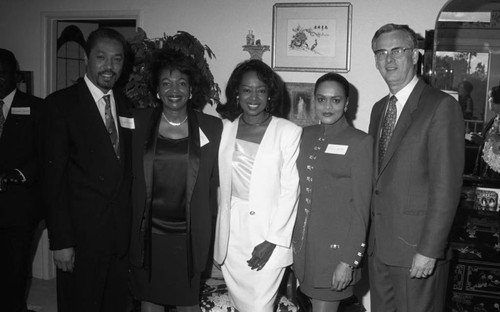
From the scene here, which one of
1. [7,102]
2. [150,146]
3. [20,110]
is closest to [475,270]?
[150,146]

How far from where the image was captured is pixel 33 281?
417 centimetres

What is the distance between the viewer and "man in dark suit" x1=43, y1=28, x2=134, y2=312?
229 centimetres

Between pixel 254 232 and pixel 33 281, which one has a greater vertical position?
pixel 254 232

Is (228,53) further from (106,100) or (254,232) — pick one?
(254,232)

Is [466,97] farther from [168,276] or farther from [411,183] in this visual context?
[168,276]

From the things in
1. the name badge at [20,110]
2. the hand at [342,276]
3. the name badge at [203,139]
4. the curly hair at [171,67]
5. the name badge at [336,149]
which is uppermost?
the curly hair at [171,67]

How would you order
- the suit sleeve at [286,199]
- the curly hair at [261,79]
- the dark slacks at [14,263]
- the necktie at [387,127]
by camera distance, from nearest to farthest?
the necktie at [387,127] → the suit sleeve at [286,199] → the curly hair at [261,79] → the dark slacks at [14,263]

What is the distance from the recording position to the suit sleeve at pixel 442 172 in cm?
203

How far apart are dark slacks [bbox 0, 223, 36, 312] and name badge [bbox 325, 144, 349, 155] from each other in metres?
2.09

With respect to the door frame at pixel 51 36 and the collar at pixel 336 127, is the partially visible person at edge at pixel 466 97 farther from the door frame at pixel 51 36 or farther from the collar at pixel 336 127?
the door frame at pixel 51 36

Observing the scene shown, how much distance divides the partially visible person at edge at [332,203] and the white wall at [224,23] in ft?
4.01

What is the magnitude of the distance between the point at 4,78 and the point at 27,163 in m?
0.58

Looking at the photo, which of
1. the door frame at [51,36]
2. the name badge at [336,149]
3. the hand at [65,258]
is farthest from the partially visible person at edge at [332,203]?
the door frame at [51,36]

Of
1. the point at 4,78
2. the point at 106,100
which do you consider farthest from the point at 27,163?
the point at 106,100
